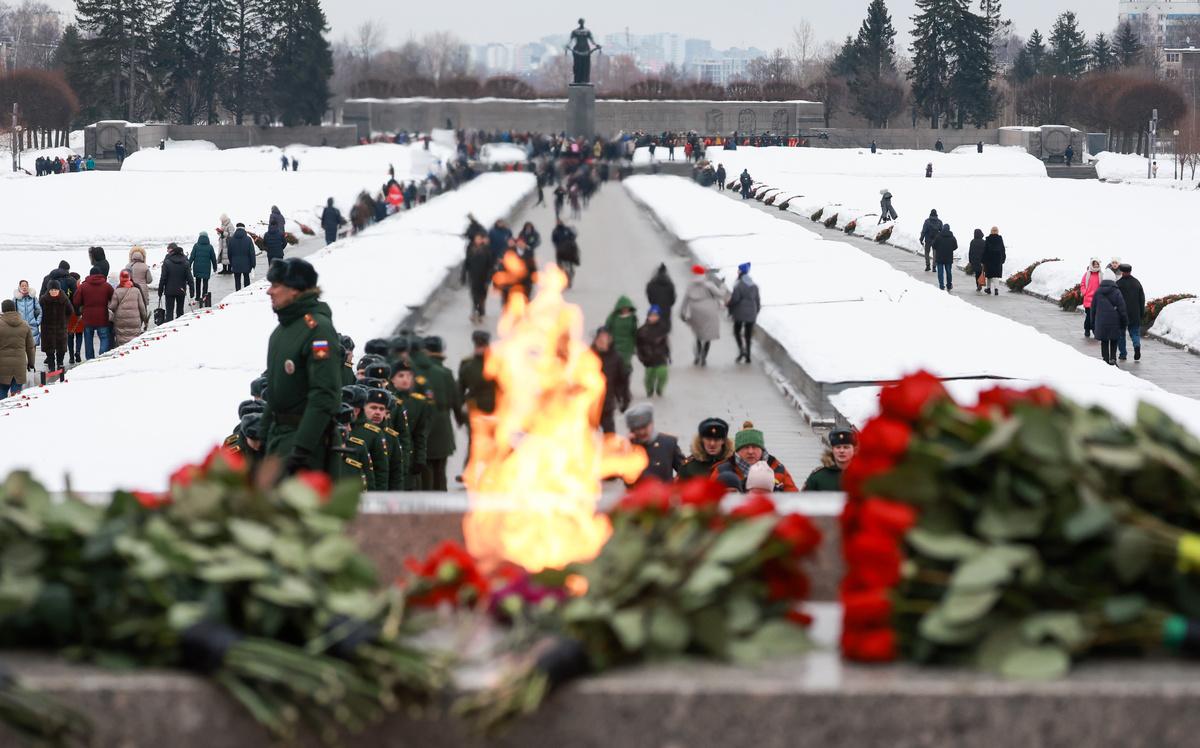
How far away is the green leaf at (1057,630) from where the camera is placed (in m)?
3.48

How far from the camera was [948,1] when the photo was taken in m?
106

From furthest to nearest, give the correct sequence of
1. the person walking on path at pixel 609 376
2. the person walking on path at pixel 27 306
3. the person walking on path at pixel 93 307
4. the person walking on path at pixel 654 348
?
the person walking on path at pixel 93 307 → the person walking on path at pixel 27 306 → the person walking on path at pixel 654 348 → the person walking on path at pixel 609 376

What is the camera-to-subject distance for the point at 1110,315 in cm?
1900

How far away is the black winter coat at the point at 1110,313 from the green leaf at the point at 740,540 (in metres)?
16.1

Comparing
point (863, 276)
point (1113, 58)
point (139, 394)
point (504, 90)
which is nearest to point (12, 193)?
point (863, 276)

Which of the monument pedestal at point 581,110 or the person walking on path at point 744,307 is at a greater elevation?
the monument pedestal at point 581,110

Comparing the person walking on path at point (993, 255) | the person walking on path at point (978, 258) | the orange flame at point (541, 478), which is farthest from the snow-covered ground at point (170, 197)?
the orange flame at point (541, 478)

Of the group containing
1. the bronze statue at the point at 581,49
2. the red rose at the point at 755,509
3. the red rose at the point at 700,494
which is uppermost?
the bronze statue at the point at 581,49

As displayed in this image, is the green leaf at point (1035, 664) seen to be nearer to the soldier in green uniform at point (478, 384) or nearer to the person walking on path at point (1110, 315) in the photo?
the soldier in green uniform at point (478, 384)

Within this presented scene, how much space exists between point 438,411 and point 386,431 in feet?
6.85

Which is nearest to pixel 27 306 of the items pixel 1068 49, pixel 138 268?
pixel 138 268

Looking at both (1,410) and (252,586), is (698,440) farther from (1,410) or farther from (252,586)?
(1,410)

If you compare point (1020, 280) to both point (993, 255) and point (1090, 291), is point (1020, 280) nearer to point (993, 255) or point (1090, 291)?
point (993, 255)

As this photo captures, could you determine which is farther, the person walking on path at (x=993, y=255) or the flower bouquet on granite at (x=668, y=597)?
the person walking on path at (x=993, y=255)
